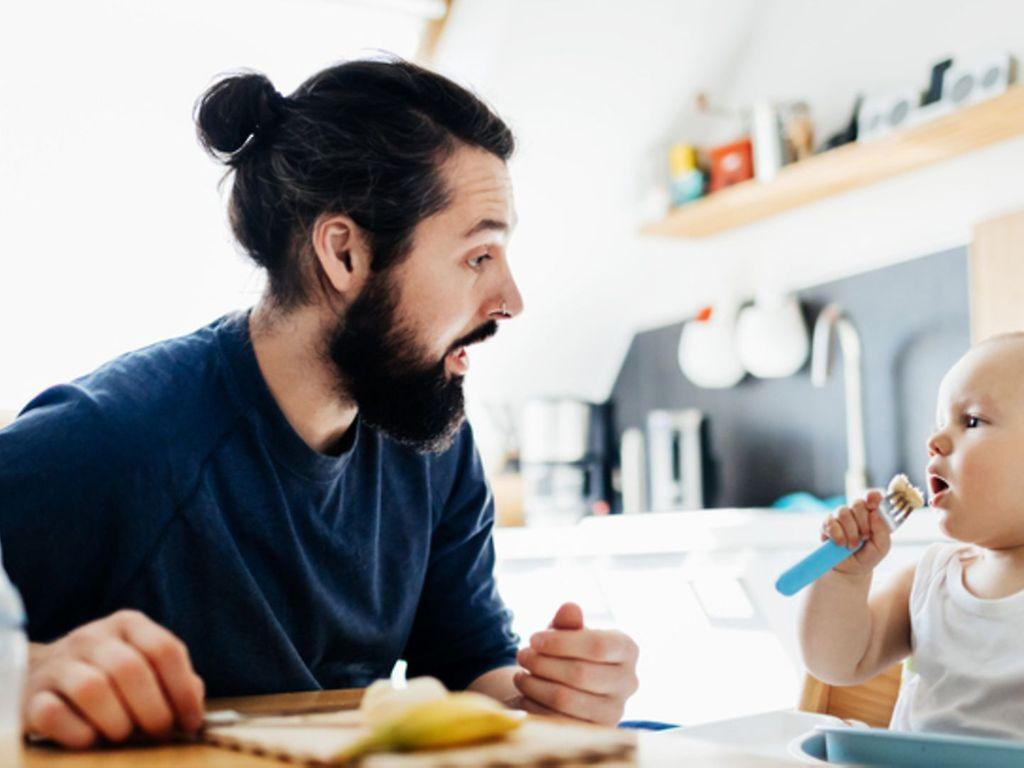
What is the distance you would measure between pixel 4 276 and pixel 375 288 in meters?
2.30

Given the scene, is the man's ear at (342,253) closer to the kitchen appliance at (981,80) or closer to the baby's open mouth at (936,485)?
the baby's open mouth at (936,485)

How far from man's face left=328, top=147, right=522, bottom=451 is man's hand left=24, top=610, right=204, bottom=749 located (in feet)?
2.53

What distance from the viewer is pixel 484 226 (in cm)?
150

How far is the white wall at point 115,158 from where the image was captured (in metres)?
3.29

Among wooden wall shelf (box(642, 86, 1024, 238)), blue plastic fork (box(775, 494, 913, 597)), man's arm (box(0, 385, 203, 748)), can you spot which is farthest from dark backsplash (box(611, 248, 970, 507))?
man's arm (box(0, 385, 203, 748))

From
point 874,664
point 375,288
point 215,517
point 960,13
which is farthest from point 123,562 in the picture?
point 960,13

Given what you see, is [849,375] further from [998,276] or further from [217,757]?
[217,757]

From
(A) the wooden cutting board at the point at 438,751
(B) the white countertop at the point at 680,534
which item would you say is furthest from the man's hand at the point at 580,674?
(B) the white countertop at the point at 680,534

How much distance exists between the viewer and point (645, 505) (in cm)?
401

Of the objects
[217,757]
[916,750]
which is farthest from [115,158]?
[916,750]

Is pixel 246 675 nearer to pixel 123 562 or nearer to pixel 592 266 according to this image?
pixel 123 562

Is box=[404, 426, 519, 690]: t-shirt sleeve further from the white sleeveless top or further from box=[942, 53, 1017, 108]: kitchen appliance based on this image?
box=[942, 53, 1017, 108]: kitchen appliance

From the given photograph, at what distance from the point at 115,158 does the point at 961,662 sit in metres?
3.01

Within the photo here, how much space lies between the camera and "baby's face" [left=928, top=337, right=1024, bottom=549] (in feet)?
3.98
